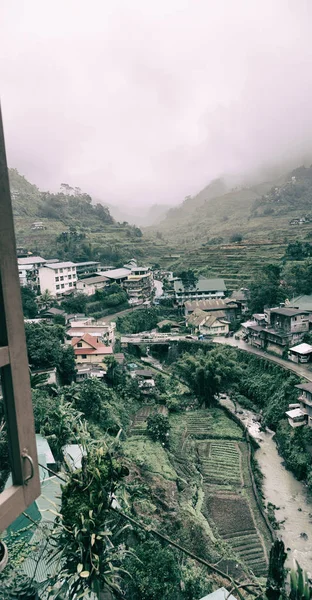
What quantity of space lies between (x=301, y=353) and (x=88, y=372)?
1111 centimetres

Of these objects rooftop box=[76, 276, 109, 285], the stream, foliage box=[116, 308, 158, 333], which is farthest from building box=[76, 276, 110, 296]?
the stream

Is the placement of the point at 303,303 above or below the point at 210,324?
above

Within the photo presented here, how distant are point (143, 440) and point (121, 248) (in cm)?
3648

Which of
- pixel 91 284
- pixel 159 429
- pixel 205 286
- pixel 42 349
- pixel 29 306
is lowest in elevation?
pixel 159 429

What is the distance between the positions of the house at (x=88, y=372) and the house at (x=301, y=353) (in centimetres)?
1009

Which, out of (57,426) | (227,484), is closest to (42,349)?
(57,426)

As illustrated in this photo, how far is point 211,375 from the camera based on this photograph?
2023 cm

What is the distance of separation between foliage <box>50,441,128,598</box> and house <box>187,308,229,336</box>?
24.0m

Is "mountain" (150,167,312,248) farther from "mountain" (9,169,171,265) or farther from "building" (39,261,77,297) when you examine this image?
"building" (39,261,77,297)

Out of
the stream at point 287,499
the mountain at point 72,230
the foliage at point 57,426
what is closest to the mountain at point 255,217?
the mountain at point 72,230

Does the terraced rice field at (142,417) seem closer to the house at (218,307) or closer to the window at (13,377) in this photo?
the house at (218,307)

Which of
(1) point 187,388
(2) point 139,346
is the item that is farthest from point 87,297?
(1) point 187,388

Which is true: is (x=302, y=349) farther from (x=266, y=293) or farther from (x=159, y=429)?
(x=159, y=429)

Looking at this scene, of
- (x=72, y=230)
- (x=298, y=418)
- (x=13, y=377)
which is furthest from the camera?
(x=72, y=230)
